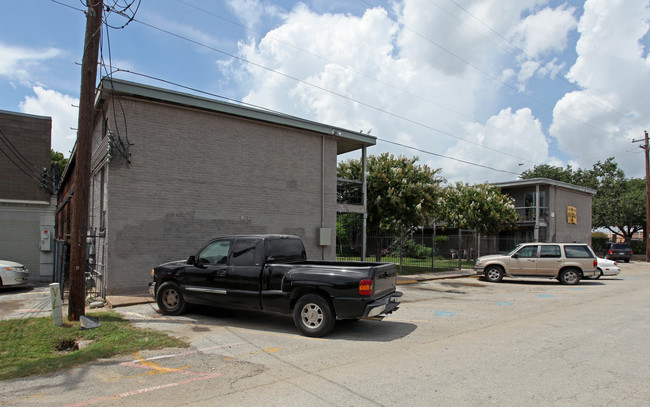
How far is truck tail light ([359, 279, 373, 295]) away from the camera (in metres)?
7.03

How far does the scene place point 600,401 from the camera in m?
4.24

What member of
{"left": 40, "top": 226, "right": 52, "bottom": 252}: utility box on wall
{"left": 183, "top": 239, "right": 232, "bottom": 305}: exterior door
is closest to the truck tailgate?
{"left": 183, "top": 239, "right": 232, "bottom": 305}: exterior door

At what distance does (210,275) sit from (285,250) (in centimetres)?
159

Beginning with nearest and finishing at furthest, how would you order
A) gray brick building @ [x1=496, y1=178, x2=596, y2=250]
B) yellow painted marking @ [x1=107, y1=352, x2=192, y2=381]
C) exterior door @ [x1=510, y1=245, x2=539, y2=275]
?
yellow painted marking @ [x1=107, y1=352, x2=192, y2=381], exterior door @ [x1=510, y1=245, x2=539, y2=275], gray brick building @ [x1=496, y1=178, x2=596, y2=250]

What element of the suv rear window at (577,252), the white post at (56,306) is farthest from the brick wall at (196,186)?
the suv rear window at (577,252)

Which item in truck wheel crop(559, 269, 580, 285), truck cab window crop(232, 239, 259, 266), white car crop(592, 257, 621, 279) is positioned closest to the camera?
truck cab window crop(232, 239, 259, 266)

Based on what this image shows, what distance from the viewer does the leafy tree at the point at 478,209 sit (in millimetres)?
25719

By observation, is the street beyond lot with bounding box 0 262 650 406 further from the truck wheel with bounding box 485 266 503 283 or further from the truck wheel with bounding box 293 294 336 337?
the truck wheel with bounding box 485 266 503 283

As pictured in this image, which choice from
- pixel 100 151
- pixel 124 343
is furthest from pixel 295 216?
pixel 124 343

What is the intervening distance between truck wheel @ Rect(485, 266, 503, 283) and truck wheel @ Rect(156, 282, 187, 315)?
528 inches

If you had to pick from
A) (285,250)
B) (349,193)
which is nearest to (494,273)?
(349,193)

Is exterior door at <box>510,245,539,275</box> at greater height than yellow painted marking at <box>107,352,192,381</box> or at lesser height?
greater

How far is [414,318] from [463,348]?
274cm

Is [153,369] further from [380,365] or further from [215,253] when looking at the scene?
[215,253]
